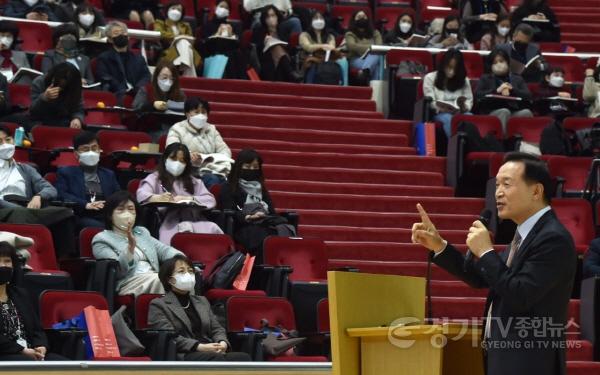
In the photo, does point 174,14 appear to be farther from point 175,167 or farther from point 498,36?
point 175,167

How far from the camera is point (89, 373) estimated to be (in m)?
5.04

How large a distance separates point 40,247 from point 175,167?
4.05ft

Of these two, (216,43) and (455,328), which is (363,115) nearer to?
(216,43)

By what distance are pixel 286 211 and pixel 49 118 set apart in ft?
5.89

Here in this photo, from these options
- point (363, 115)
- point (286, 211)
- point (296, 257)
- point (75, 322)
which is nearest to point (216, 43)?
point (363, 115)

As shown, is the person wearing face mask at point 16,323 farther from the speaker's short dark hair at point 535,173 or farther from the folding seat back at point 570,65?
the folding seat back at point 570,65

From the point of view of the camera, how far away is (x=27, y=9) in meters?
11.0

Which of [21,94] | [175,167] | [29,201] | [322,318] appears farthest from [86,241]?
[21,94]

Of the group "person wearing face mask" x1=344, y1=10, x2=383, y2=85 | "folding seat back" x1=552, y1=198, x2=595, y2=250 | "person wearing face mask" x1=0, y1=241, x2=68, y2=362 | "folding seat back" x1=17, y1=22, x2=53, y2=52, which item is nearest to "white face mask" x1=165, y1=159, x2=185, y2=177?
"person wearing face mask" x1=0, y1=241, x2=68, y2=362

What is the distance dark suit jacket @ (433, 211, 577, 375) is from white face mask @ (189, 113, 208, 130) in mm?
5350

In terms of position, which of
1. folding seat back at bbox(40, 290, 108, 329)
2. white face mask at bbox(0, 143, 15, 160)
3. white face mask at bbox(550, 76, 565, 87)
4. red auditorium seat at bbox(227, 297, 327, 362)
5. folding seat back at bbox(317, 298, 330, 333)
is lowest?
folding seat back at bbox(317, 298, 330, 333)

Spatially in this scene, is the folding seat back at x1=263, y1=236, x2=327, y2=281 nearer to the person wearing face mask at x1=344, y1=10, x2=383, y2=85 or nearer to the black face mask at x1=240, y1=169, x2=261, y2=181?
the black face mask at x1=240, y1=169, x2=261, y2=181

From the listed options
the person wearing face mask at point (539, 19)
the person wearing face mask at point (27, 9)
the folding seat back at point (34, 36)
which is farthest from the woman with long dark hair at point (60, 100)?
the person wearing face mask at point (539, 19)

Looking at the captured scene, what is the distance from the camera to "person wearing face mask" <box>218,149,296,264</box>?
25.8 feet
